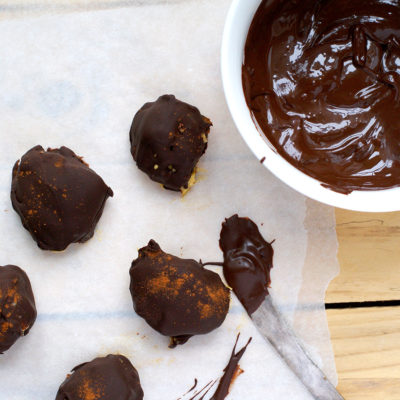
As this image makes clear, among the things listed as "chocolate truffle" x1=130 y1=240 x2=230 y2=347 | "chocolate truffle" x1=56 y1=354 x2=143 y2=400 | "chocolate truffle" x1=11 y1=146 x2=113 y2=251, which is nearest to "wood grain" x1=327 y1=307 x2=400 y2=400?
"chocolate truffle" x1=130 y1=240 x2=230 y2=347

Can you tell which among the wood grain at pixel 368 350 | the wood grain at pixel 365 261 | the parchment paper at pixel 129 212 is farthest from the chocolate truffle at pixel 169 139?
the wood grain at pixel 368 350

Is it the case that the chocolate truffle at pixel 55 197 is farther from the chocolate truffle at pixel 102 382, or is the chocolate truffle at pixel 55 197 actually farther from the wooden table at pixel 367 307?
the wooden table at pixel 367 307

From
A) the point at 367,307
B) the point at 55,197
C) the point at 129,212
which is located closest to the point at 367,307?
the point at 367,307

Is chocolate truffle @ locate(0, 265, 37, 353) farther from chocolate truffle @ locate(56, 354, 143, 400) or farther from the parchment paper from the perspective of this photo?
chocolate truffle @ locate(56, 354, 143, 400)

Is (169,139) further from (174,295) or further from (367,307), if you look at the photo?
(367,307)

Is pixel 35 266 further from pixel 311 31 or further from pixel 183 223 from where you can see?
pixel 311 31

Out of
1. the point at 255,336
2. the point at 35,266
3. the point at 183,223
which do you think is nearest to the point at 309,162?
the point at 183,223
